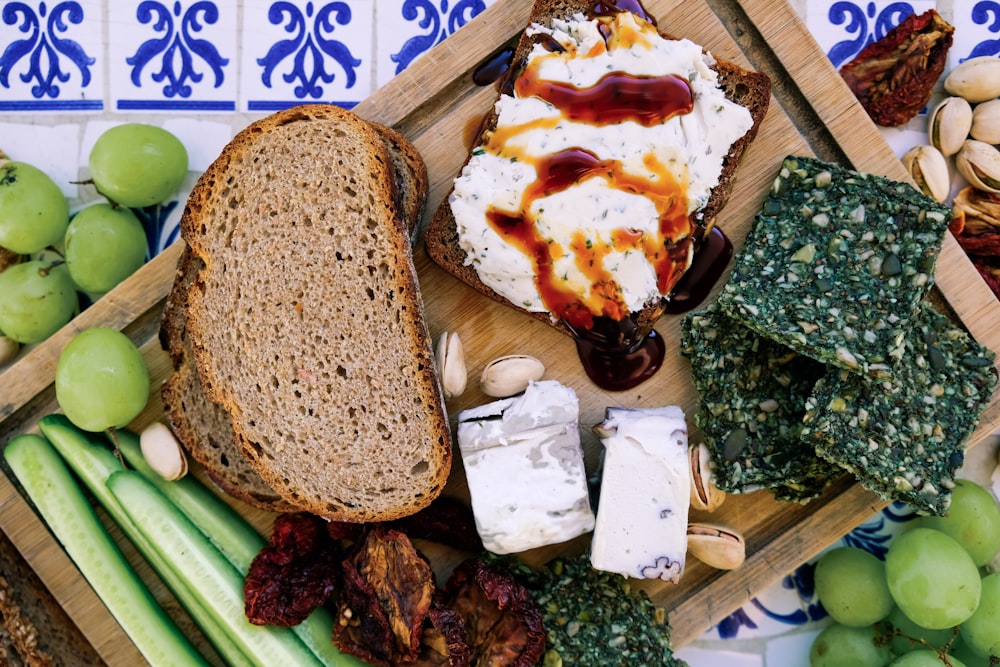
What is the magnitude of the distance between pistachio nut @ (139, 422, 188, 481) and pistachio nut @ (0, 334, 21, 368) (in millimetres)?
664

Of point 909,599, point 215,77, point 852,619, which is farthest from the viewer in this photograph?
point 215,77

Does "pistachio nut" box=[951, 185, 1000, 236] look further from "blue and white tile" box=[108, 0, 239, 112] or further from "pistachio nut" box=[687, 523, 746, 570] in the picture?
"blue and white tile" box=[108, 0, 239, 112]

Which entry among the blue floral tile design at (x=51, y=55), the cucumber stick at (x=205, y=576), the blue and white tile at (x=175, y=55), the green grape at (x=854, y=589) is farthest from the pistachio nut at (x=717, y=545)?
the blue floral tile design at (x=51, y=55)

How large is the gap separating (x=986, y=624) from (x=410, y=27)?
299cm

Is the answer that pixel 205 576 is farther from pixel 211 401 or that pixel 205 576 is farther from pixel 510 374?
pixel 510 374

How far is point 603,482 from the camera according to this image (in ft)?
9.51

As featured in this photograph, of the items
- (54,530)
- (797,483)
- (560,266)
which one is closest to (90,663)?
(54,530)

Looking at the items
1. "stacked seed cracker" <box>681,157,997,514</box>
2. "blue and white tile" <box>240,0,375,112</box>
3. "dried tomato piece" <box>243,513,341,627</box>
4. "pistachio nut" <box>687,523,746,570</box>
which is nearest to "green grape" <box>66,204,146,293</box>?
"blue and white tile" <box>240,0,375,112</box>

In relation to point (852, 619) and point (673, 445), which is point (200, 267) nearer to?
point (673, 445)

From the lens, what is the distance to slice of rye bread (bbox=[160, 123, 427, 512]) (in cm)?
300

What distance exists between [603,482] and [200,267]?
5.10 feet

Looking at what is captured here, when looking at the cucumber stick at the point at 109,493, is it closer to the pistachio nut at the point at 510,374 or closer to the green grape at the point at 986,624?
the pistachio nut at the point at 510,374

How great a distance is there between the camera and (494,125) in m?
2.98

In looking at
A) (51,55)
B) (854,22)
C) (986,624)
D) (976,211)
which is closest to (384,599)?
(986,624)
